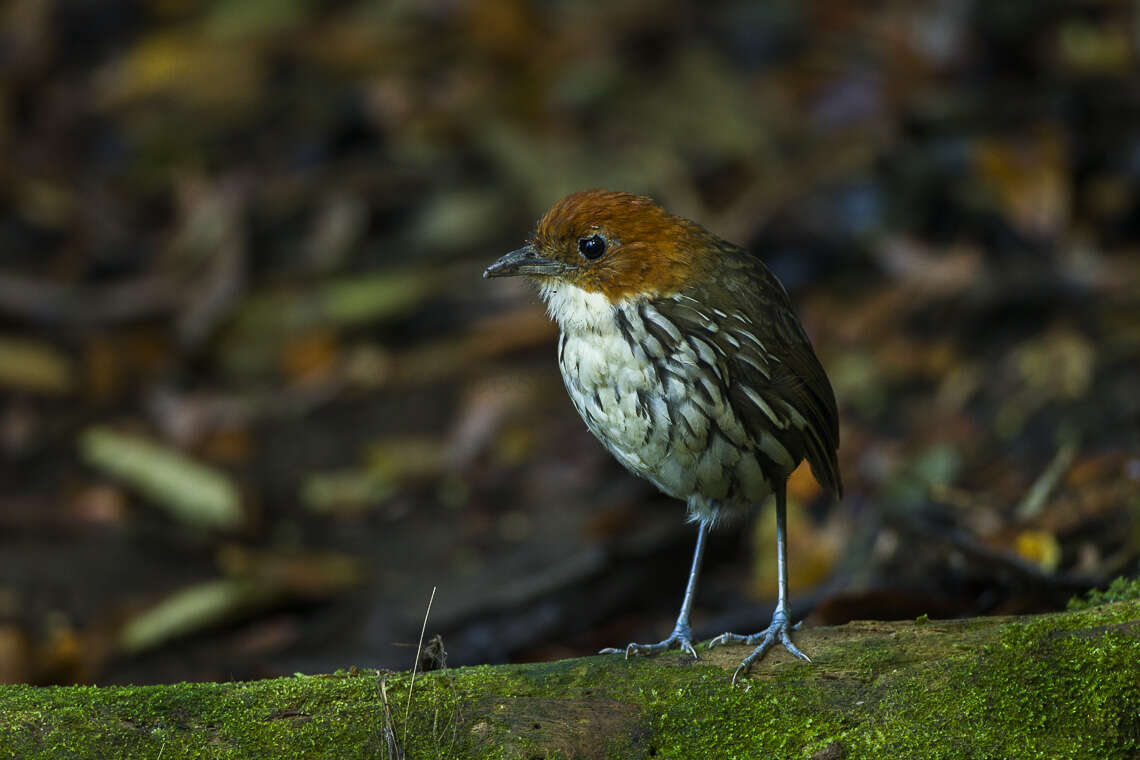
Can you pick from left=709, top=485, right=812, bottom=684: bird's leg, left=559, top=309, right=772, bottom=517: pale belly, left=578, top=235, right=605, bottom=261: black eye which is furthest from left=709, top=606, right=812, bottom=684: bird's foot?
left=578, top=235, right=605, bottom=261: black eye

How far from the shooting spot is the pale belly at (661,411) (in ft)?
11.7

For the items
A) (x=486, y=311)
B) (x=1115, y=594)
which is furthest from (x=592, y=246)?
(x=486, y=311)

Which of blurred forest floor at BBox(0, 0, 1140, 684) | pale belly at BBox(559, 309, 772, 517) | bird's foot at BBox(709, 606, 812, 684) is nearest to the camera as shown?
bird's foot at BBox(709, 606, 812, 684)

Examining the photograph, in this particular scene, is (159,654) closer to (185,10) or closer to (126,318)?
(126,318)

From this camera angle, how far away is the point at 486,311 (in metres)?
A: 7.75

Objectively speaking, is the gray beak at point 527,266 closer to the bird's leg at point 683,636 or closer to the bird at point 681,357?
the bird at point 681,357

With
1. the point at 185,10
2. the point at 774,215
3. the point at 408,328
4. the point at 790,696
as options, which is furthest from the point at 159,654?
the point at 185,10

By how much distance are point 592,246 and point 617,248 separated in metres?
0.07

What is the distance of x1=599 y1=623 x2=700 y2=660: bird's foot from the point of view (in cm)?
332

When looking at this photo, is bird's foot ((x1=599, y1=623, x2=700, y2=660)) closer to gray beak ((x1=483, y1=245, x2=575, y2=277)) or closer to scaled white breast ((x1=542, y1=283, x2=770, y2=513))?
scaled white breast ((x1=542, y1=283, x2=770, y2=513))

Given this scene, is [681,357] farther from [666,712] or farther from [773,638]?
[666,712]

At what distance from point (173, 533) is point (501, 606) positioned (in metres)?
1.93

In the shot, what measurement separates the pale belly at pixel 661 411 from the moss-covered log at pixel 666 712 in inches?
27.5

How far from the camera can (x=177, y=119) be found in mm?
9203
